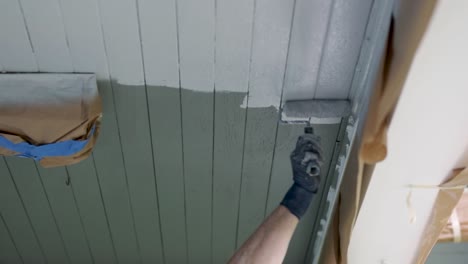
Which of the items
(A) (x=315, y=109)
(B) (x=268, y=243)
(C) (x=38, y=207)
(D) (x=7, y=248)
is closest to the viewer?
(B) (x=268, y=243)

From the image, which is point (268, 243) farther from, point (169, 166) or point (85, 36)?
point (85, 36)

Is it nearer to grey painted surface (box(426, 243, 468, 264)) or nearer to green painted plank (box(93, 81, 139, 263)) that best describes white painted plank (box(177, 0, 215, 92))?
green painted plank (box(93, 81, 139, 263))

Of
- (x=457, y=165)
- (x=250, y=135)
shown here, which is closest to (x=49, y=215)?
(x=250, y=135)

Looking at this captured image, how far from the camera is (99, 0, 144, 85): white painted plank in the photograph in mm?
1115

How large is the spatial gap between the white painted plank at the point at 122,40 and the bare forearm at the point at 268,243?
596mm

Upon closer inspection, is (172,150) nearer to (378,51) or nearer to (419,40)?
(378,51)

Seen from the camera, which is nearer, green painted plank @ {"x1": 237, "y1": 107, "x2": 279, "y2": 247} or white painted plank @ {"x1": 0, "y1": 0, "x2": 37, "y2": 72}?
white painted plank @ {"x1": 0, "y1": 0, "x2": 37, "y2": 72}

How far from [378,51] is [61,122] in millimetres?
941

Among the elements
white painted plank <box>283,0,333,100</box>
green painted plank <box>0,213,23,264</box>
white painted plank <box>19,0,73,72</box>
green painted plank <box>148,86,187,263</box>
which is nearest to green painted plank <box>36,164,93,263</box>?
green painted plank <box>0,213,23,264</box>

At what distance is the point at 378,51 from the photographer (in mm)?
1114

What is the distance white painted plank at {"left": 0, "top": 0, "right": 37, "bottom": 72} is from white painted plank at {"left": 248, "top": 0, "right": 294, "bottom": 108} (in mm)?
670

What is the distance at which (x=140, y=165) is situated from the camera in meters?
1.53

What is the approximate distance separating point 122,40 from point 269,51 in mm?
434

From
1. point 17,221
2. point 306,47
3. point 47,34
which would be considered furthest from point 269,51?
point 17,221
